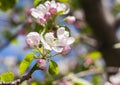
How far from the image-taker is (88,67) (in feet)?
7.89

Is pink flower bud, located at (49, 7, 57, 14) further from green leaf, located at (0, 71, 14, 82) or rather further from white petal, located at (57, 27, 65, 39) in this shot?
green leaf, located at (0, 71, 14, 82)

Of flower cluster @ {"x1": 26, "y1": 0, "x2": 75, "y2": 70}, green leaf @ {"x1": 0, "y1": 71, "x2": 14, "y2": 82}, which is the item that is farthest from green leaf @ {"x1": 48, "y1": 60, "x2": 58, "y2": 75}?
green leaf @ {"x1": 0, "y1": 71, "x2": 14, "y2": 82}

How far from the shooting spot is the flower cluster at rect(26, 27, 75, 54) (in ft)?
A: 3.95

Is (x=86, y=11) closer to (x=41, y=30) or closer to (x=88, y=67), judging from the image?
(x=88, y=67)

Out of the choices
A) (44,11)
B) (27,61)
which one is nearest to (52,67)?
(27,61)

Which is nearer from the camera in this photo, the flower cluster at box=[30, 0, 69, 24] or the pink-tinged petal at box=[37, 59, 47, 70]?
the pink-tinged petal at box=[37, 59, 47, 70]

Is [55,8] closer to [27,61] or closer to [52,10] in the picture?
[52,10]

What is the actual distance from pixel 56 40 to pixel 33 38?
9 cm

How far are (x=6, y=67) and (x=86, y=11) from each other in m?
1.37

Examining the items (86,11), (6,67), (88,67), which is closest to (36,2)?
(88,67)

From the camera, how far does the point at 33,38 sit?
1.20 m

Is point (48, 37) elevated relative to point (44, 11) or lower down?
lower down

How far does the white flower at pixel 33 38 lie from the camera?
3.93 feet

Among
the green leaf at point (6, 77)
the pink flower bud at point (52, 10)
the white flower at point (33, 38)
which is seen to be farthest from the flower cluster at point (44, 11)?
the green leaf at point (6, 77)
